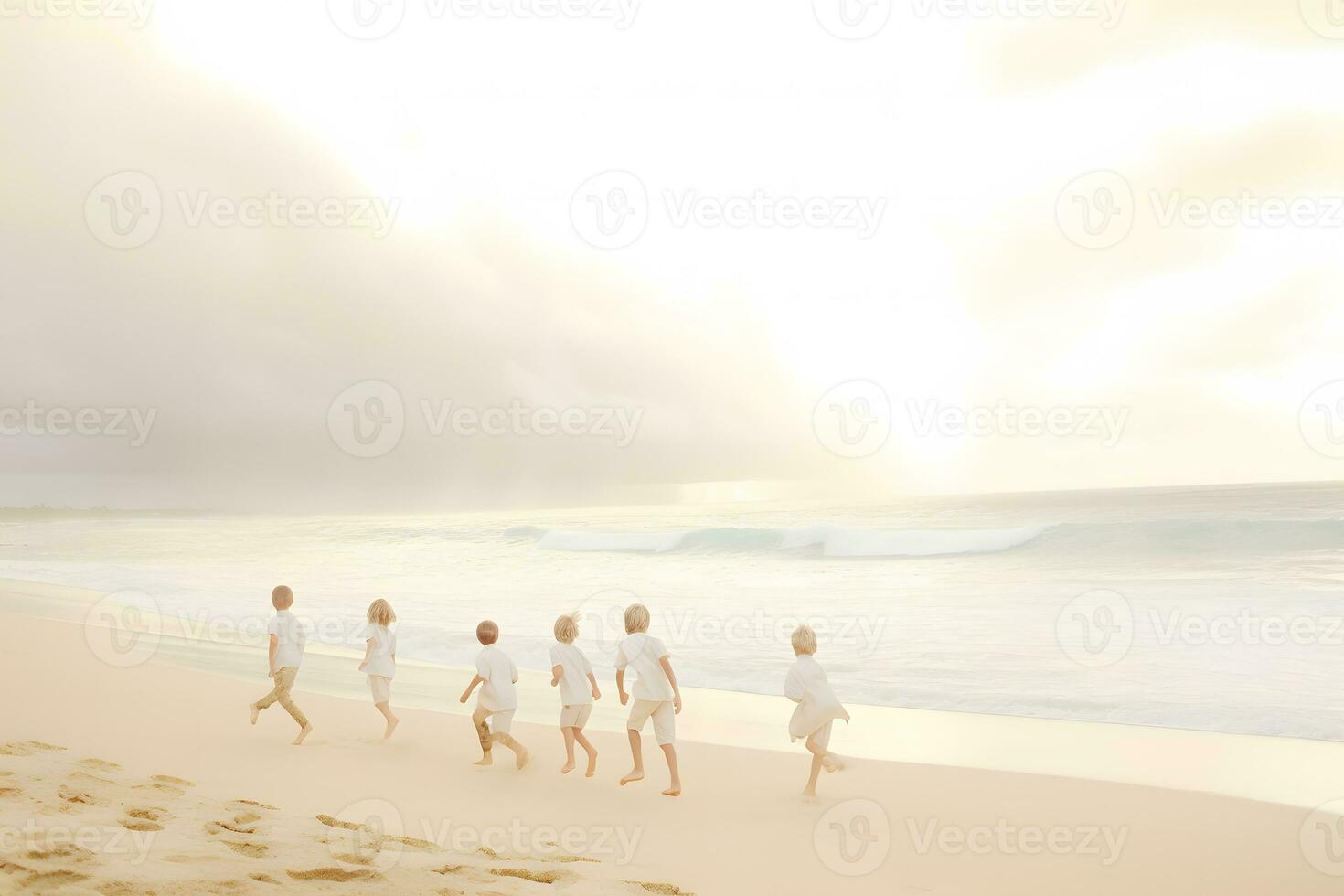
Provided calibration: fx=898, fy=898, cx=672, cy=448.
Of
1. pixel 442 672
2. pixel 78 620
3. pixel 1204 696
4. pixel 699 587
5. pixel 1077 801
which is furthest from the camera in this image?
pixel 699 587

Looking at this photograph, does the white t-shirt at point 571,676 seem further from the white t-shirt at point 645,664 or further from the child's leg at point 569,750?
the white t-shirt at point 645,664

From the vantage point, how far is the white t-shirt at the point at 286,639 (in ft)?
28.1

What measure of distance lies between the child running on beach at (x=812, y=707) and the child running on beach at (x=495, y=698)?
8.41 feet

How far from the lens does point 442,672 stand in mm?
13625

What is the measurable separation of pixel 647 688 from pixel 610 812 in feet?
3.31

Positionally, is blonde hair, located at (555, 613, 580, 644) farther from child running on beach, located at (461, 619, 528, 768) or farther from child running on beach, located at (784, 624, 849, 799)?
child running on beach, located at (784, 624, 849, 799)

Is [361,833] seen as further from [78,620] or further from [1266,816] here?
[78,620]

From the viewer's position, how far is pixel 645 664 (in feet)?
24.4

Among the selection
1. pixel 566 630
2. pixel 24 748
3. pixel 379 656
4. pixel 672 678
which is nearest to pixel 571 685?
pixel 566 630

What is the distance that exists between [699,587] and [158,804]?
74.7 ft

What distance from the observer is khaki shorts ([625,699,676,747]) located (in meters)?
7.48

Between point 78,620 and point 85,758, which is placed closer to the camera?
point 85,758

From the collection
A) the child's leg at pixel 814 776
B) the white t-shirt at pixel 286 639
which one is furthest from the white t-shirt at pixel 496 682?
the child's leg at pixel 814 776

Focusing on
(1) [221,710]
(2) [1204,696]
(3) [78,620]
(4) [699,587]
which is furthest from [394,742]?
(4) [699,587]
